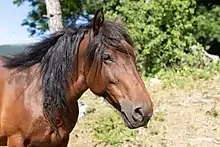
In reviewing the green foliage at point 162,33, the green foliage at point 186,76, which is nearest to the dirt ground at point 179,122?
the green foliage at point 186,76

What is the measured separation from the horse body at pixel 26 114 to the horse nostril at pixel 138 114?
2.07 feet

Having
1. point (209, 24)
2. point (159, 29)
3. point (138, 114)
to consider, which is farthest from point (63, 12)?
point (138, 114)

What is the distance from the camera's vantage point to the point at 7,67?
3418 mm

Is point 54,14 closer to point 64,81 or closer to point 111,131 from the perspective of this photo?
point 111,131

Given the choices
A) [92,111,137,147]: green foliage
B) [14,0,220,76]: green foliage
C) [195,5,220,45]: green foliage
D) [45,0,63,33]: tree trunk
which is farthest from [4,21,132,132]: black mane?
[195,5,220,45]: green foliage

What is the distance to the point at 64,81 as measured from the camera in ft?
10.3

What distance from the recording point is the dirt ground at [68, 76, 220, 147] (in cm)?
532

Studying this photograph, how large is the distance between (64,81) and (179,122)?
2955mm

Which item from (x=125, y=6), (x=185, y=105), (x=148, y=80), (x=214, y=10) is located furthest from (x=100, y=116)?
(x=214, y=10)

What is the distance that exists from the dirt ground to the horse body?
222 cm

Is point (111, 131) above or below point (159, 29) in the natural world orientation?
above

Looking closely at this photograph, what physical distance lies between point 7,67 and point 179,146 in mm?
2469

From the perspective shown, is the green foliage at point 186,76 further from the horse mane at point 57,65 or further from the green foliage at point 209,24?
the green foliage at point 209,24

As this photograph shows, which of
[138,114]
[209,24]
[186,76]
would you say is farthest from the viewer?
[209,24]
